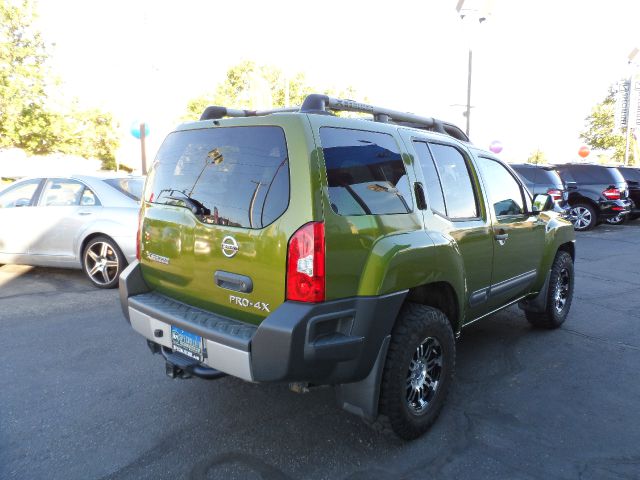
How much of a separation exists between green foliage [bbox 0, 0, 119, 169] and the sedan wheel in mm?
18263

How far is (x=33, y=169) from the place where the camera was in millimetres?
37812

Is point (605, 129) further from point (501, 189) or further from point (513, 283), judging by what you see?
point (513, 283)

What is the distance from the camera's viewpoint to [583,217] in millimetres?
14648

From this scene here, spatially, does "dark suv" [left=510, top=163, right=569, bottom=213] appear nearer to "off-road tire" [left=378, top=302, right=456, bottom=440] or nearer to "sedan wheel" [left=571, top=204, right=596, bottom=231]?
"sedan wheel" [left=571, top=204, right=596, bottom=231]

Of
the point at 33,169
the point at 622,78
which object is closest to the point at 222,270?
the point at 622,78

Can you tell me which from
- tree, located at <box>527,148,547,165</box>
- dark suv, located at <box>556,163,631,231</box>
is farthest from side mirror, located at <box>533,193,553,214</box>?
tree, located at <box>527,148,547,165</box>

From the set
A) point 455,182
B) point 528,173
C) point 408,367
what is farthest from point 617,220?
point 408,367

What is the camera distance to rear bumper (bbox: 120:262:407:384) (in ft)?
7.87

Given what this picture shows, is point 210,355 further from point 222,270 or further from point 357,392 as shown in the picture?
point 357,392

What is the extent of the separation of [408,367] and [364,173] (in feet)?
3.68

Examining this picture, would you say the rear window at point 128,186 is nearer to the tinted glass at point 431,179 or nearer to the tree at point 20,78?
the tinted glass at point 431,179

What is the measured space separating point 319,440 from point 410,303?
3.20ft

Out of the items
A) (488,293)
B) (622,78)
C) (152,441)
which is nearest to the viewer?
(152,441)

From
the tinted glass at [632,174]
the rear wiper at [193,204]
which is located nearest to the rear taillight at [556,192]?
the tinted glass at [632,174]
